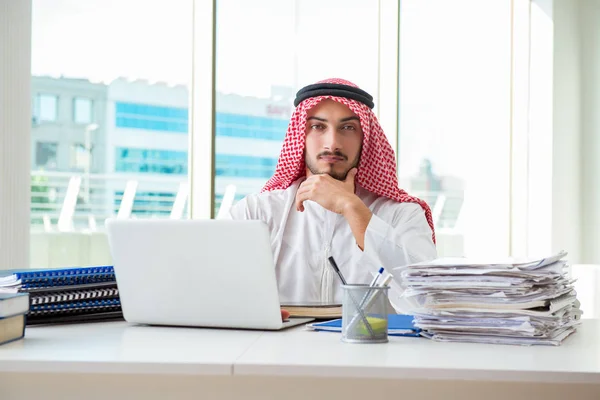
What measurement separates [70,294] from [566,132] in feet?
15.3

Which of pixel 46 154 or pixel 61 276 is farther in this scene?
pixel 46 154

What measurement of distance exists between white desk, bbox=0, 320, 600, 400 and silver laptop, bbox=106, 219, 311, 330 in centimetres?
7

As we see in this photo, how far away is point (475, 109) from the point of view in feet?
18.7

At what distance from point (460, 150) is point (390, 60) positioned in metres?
0.99

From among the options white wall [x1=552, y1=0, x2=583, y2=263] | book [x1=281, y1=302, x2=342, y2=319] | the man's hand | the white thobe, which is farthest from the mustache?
white wall [x1=552, y1=0, x2=583, y2=263]

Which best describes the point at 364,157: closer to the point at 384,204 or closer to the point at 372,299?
the point at 384,204

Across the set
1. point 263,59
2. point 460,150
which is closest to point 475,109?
point 460,150

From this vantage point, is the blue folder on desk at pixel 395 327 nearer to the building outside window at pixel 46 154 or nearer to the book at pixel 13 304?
the book at pixel 13 304

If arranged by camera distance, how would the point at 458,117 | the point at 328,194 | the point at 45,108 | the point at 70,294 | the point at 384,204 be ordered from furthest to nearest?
the point at 458,117 → the point at 45,108 → the point at 384,204 → the point at 328,194 → the point at 70,294

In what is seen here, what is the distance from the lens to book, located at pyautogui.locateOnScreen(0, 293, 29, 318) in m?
1.43

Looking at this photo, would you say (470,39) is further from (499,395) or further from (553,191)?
(499,395)

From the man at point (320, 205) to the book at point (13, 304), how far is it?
1.23m

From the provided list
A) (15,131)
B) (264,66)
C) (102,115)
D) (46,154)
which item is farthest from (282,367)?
(264,66)

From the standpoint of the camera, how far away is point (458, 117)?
5.51 metres
